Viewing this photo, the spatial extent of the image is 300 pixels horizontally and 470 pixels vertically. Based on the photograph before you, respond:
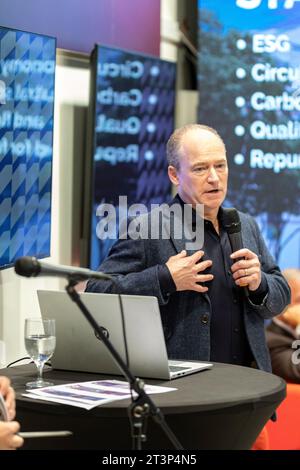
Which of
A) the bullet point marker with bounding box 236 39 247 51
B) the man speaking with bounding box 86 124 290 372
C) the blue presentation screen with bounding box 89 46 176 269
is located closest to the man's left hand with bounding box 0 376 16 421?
the man speaking with bounding box 86 124 290 372

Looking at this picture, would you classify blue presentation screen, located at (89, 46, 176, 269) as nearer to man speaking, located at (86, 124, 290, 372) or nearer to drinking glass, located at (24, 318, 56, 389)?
man speaking, located at (86, 124, 290, 372)

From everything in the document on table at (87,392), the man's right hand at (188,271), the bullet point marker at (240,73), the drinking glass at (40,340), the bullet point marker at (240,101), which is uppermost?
the bullet point marker at (240,73)

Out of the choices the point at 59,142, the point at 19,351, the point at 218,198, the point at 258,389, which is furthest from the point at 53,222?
the point at 258,389

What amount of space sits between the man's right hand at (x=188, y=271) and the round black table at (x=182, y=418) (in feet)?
1.45

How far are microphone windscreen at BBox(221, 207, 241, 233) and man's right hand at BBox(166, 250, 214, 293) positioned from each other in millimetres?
240

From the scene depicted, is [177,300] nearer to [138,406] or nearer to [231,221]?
[231,221]

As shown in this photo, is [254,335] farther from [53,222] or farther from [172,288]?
[53,222]

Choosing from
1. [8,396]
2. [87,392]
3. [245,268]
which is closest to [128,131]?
[245,268]

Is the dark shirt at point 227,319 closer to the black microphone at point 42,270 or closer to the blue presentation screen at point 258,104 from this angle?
the black microphone at point 42,270

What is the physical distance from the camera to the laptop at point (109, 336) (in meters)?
2.79

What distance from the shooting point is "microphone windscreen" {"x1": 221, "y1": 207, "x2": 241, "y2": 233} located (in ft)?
11.0

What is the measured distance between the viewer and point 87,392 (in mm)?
2684

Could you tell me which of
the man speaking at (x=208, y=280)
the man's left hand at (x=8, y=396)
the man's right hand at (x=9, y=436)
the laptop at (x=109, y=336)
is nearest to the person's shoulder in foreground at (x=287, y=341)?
the man speaking at (x=208, y=280)
